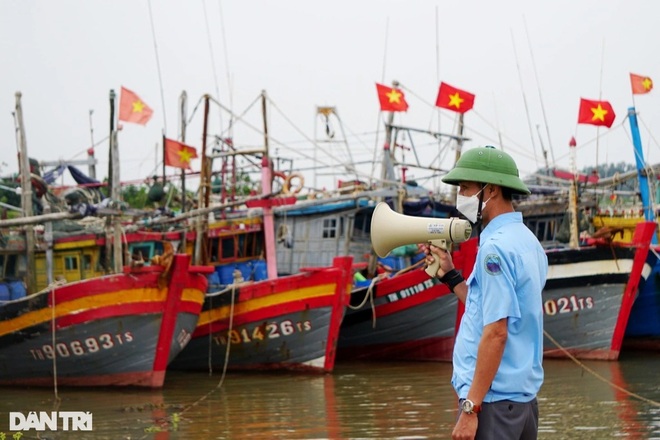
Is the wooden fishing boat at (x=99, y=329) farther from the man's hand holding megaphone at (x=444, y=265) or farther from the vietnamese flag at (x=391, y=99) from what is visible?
the man's hand holding megaphone at (x=444, y=265)

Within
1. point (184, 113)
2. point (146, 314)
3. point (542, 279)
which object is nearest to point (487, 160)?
point (542, 279)

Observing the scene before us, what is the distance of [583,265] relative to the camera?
16531mm

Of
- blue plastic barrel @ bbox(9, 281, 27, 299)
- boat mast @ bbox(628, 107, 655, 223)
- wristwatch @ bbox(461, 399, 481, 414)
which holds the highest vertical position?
boat mast @ bbox(628, 107, 655, 223)

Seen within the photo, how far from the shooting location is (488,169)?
3828mm

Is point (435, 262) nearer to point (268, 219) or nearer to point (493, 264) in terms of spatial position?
point (493, 264)

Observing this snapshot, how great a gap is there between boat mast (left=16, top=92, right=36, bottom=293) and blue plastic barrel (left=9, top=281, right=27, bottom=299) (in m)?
0.18

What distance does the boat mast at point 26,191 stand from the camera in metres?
15.4

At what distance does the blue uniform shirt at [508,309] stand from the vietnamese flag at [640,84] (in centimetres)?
1522

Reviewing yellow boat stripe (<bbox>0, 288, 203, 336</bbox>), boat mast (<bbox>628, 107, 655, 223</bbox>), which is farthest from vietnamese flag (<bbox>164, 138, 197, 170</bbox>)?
boat mast (<bbox>628, 107, 655, 223</bbox>)

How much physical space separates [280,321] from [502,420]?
1186 cm

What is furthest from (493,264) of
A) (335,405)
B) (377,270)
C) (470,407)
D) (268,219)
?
(377,270)

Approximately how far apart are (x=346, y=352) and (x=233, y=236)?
309 cm

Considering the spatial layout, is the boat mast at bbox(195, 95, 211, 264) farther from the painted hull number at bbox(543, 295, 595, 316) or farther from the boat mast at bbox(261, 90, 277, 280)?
the painted hull number at bbox(543, 295, 595, 316)

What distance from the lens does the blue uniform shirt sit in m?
3.60
